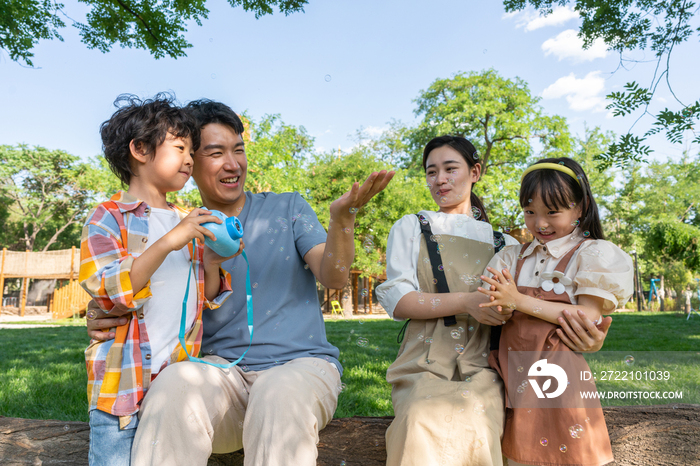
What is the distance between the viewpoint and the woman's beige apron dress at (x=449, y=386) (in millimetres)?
1576

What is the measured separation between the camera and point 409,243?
2156 millimetres

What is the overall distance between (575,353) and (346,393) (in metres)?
2.57

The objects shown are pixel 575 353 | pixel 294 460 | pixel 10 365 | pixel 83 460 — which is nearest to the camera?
pixel 294 460

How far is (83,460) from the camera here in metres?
2.07

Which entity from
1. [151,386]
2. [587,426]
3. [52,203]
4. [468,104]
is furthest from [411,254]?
[52,203]

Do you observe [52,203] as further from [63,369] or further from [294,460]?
[294,460]

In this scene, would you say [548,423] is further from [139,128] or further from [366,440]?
[139,128]

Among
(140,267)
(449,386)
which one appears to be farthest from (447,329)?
(140,267)

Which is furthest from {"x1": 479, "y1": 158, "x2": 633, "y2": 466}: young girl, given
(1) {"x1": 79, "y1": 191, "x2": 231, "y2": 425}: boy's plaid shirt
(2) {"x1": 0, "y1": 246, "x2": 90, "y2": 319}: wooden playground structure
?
(2) {"x1": 0, "y1": 246, "x2": 90, "y2": 319}: wooden playground structure

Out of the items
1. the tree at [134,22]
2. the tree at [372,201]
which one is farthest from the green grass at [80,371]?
the tree at [372,201]

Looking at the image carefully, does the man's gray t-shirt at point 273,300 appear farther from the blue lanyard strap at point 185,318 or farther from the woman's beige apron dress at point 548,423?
the woman's beige apron dress at point 548,423

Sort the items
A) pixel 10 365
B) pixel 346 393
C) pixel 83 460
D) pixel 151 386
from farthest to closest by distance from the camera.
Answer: pixel 10 365
pixel 346 393
pixel 83 460
pixel 151 386

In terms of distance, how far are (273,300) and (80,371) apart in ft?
13.4

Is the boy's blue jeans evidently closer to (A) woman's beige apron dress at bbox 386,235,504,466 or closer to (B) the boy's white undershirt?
(B) the boy's white undershirt
